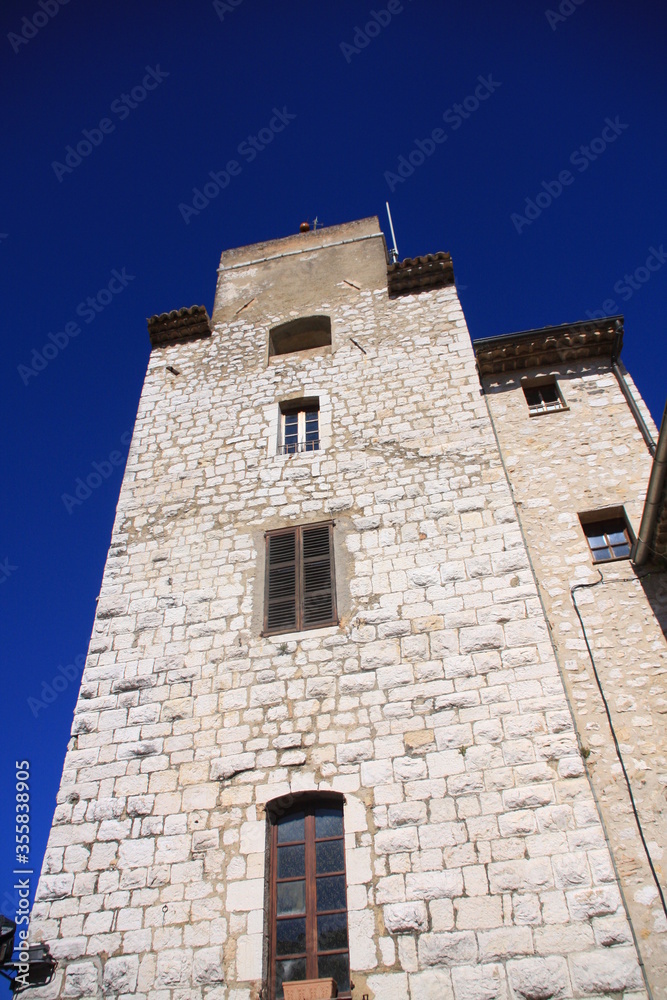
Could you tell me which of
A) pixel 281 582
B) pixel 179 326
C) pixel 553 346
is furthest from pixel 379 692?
pixel 179 326

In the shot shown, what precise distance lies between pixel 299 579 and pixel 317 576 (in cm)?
22

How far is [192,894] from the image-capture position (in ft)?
21.1

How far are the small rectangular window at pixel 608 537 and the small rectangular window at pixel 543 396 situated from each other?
2200mm

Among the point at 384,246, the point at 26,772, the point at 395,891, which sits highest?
the point at 384,246

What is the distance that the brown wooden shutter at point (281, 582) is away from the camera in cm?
821

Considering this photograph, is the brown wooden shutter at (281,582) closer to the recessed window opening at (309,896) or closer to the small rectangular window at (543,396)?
the recessed window opening at (309,896)

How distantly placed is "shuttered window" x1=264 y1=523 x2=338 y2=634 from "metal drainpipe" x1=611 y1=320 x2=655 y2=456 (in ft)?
15.1

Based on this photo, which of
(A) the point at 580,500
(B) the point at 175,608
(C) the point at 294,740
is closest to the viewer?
(C) the point at 294,740

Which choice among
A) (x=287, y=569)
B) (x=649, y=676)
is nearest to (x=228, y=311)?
(x=287, y=569)

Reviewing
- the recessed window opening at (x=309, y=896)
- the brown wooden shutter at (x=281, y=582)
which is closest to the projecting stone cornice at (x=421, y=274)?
the brown wooden shutter at (x=281, y=582)

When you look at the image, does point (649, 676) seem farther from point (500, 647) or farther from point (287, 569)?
point (287, 569)

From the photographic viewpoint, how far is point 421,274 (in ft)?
39.8

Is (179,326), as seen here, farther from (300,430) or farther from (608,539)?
(608,539)

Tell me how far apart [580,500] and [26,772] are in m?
7.29
